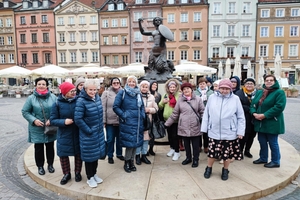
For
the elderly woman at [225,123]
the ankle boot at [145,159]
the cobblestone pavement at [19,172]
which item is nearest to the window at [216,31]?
the cobblestone pavement at [19,172]

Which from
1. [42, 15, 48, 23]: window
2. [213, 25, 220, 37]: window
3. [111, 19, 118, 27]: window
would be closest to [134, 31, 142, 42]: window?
[111, 19, 118, 27]: window

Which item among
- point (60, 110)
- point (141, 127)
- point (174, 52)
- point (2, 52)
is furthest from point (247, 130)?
point (2, 52)

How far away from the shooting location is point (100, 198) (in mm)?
3713

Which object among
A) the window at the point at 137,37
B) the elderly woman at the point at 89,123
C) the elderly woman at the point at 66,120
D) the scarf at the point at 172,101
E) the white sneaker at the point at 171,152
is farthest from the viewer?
the window at the point at 137,37

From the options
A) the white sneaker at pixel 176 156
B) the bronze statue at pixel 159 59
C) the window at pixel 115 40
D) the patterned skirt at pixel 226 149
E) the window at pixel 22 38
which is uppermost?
the window at pixel 22 38

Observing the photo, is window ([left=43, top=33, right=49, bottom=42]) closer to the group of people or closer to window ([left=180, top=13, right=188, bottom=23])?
window ([left=180, top=13, right=188, bottom=23])

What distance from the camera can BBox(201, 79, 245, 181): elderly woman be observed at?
392 centimetres

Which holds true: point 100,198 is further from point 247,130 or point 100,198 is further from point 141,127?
point 247,130

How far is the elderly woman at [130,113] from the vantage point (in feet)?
13.9

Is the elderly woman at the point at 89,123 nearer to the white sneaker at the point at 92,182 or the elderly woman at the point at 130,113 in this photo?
the white sneaker at the point at 92,182

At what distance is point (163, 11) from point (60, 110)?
114ft

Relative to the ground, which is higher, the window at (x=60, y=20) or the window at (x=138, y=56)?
the window at (x=60, y=20)

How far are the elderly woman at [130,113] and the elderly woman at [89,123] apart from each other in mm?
503

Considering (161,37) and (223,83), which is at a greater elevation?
(161,37)
